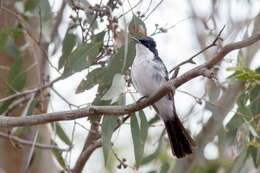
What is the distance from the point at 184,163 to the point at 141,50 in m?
1.06

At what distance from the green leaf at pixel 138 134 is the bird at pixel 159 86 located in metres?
0.23

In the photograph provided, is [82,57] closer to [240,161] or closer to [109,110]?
[109,110]

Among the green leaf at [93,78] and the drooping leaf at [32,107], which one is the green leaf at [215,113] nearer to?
the green leaf at [93,78]

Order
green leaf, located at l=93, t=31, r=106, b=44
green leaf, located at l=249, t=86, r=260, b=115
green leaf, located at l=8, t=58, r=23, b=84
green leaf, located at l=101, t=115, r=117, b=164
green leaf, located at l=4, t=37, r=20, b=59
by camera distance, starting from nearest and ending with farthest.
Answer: green leaf, located at l=101, t=115, r=117, b=164, green leaf, located at l=93, t=31, r=106, b=44, green leaf, located at l=249, t=86, r=260, b=115, green leaf, located at l=8, t=58, r=23, b=84, green leaf, located at l=4, t=37, r=20, b=59

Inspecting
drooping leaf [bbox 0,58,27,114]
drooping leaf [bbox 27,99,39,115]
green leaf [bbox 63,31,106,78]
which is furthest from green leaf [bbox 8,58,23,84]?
green leaf [bbox 63,31,106,78]

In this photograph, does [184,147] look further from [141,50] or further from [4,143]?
[4,143]

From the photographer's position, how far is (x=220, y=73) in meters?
4.10

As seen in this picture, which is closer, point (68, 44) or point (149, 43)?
point (68, 44)

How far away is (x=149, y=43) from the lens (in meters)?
3.03

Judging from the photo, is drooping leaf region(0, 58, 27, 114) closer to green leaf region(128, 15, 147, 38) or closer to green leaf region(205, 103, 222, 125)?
green leaf region(128, 15, 147, 38)

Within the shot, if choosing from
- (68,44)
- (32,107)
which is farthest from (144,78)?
(32,107)

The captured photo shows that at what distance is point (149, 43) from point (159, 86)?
373mm

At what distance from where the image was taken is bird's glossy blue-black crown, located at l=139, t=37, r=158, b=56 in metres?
2.98

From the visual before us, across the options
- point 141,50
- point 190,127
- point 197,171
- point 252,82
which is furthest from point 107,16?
point 197,171
